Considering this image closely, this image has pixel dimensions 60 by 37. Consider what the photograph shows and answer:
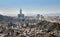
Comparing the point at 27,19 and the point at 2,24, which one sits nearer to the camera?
the point at 2,24

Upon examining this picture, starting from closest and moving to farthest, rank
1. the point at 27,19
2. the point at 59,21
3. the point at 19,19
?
the point at 59,21 < the point at 19,19 < the point at 27,19

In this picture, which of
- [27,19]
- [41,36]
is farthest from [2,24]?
[41,36]

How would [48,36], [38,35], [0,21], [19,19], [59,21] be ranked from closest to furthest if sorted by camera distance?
1. [48,36]
2. [38,35]
3. [59,21]
4. [0,21]
5. [19,19]

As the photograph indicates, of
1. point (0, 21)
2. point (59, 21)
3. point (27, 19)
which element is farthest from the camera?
point (27, 19)

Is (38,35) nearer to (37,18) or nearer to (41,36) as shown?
(41,36)

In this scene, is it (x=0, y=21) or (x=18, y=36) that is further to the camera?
(x=0, y=21)

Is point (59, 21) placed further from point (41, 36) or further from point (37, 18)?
point (41, 36)

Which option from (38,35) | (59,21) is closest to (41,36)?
(38,35)

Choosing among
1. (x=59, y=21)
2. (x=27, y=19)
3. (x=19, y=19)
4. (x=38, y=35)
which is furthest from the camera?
(x=27, y=19)
